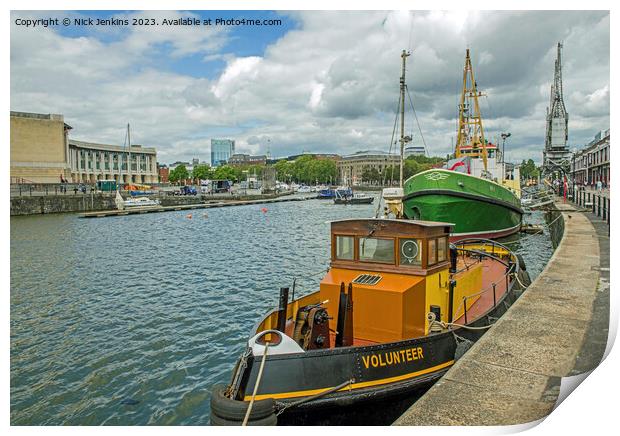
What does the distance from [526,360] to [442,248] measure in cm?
257

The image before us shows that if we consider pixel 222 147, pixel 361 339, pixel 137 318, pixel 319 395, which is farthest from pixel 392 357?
pixel 222 147

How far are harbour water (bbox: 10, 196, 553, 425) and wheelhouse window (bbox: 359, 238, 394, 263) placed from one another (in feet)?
14.3

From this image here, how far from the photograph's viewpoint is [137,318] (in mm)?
15023

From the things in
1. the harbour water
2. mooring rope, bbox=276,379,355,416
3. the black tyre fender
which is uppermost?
mooring rope, bbox=276,379,355,416

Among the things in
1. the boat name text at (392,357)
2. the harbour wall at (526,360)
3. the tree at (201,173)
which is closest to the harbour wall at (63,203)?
the boat name text at (392,357)

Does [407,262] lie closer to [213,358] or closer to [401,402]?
[401,402]

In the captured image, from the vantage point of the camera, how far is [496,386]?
6469 millimetres

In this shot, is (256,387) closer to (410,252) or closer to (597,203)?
(410,252)

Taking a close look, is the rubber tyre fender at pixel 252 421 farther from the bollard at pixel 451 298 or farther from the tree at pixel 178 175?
the tree at pixel 178 175

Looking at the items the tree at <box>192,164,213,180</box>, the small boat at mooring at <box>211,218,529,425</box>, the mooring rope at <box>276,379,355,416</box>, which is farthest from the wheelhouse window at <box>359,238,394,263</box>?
the tree at <box>192,164,213,180</box>

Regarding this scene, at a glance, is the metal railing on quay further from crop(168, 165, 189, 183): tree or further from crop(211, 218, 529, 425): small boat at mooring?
crop(168, 165, 189, 183): tree

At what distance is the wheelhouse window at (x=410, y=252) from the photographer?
848cm

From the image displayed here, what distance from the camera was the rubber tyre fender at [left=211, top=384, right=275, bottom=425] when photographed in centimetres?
639
